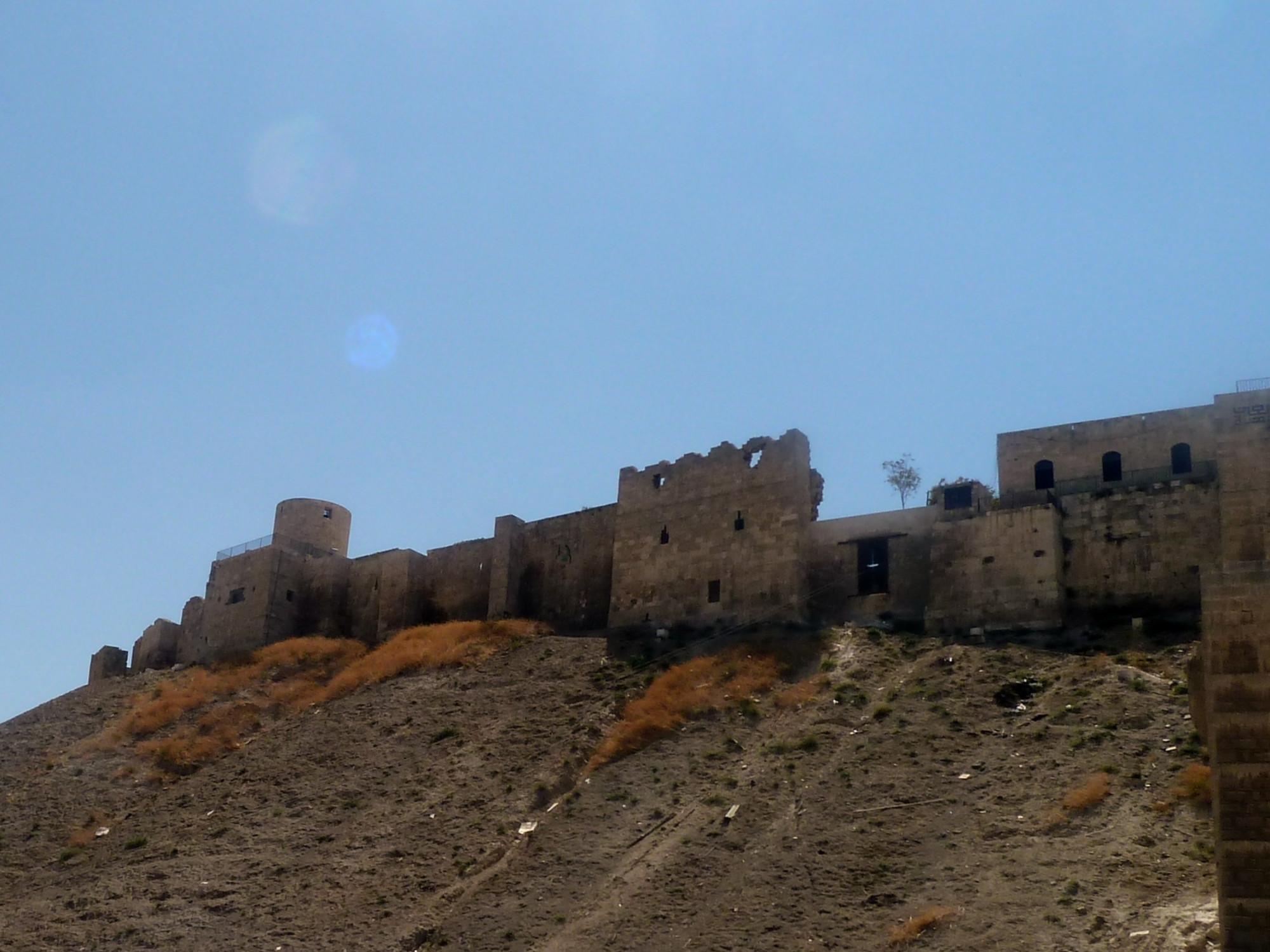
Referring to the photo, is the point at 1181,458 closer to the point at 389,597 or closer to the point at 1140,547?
the point at 1140,547

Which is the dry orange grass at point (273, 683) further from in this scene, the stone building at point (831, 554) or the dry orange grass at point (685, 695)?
the dry orange grass at point (685, 695)

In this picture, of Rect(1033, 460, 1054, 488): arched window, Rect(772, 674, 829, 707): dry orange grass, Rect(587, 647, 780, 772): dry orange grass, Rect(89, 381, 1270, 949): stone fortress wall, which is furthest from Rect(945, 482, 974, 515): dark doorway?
Rect(772, 674, 829, 707): dry orange grass

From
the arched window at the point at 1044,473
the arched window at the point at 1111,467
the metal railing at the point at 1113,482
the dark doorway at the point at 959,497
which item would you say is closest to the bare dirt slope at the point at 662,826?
the dark doorway at the point at 959,497

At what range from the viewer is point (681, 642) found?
30.7 meters

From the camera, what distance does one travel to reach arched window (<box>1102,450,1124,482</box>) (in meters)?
28.7

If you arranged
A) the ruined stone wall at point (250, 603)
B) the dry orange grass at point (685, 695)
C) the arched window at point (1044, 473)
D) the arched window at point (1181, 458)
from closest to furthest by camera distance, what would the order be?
the dry orange grass at point (685, 695) < the arched window at point (1181, 458) < the arched window at point (1044, 473) < the ruined stone wall at point (250, 603)

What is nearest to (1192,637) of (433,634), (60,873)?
(433,634)

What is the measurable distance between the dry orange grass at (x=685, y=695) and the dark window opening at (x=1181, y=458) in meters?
8.00

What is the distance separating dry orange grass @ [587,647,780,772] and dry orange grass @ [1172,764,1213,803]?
8.31 meters

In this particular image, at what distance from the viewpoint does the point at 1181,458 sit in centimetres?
2808

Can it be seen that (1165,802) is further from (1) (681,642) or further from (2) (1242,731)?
(1) (681,642)

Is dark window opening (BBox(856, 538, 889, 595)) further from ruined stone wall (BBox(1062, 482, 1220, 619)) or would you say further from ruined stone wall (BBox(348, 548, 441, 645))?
ruined stone wall (BBox(348, 548, 441, 645))

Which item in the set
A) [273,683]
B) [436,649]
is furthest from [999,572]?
[273,683]

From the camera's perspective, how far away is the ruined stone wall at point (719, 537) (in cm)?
3091
